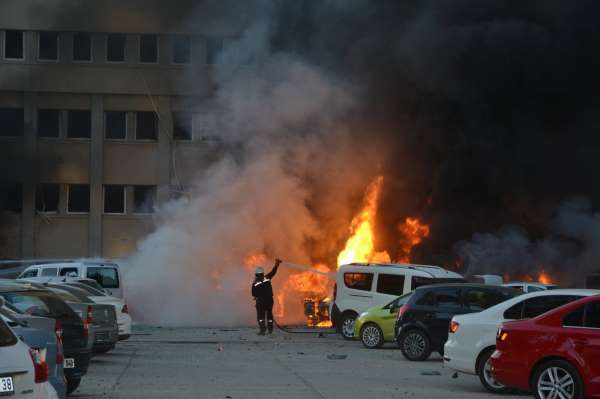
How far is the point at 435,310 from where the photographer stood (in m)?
19.4

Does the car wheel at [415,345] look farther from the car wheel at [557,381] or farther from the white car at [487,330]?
the car wheel at [557,381]

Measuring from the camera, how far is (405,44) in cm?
3462

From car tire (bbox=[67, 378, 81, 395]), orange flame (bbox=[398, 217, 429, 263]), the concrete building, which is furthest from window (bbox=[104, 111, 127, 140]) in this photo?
car tire (bbox=[67, 378, 81, 395])

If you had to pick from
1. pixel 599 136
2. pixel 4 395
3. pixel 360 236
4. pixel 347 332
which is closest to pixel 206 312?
pixel 360 236

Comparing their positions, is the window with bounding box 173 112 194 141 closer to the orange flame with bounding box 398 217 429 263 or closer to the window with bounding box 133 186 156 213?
the window with bounding box 133 186 156 213

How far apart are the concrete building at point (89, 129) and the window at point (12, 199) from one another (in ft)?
0.15

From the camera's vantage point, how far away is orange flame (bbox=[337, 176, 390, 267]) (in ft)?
116

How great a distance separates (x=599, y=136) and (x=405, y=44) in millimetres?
7104

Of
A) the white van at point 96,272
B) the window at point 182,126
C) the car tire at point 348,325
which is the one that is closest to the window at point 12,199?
the window at point 182,126

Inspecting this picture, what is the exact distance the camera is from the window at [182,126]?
44.8 metres

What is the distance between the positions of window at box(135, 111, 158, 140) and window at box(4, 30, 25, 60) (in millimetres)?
5752

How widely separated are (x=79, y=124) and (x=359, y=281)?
23088 millimetres

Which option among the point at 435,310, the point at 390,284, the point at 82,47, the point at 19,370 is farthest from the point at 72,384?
the point at 82,47

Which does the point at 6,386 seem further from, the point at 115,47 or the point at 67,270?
the point at 115,47
